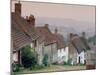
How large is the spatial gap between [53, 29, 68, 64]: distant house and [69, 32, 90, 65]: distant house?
63 millimetres

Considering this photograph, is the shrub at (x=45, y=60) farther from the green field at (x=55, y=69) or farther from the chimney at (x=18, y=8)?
the chimney at (x=18, y=8)

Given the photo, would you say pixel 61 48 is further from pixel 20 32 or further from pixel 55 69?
pixel 20 32

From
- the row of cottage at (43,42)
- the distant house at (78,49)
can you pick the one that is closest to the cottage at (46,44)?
the row of cottage at (43,42)

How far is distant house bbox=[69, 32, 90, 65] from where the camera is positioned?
2.27 m

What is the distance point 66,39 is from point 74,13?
314 millimetres

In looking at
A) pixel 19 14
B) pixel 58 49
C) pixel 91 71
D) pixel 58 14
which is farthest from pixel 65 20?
pixel 91 71

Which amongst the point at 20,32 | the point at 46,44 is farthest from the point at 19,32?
the point at 46,44

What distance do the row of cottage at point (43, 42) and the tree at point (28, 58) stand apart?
1.6 inches

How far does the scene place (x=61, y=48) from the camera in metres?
2.22

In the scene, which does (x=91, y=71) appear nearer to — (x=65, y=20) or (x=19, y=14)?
(x=65, y=20)

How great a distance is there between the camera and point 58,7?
7.36 ft

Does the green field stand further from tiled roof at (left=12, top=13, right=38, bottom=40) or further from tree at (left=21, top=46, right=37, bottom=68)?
tiled roof at (left=12, top=13, right=38, bottom=40)

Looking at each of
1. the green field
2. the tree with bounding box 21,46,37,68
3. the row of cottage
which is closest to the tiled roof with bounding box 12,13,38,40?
the row of cottage

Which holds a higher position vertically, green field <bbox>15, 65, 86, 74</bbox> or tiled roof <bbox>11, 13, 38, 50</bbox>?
tiled roof <bbox>11, 13, 38, 50</bbox>
